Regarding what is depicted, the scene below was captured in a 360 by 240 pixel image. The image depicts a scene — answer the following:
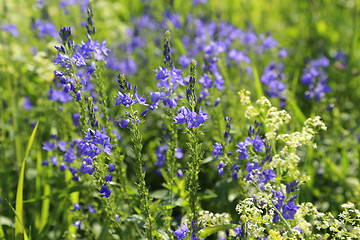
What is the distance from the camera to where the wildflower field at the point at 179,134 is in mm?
2504

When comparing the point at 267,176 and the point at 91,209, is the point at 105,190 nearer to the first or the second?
the point at 91,209

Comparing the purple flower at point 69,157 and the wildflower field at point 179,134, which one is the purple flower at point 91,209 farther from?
the purple flower at point 69,157

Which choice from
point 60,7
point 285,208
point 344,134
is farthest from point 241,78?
point 60,7

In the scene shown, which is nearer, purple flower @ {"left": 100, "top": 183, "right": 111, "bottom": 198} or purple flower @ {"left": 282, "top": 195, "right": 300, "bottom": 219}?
purple flower @ {"left": 100, "top": 183, "right": 111, "bottom": 198}

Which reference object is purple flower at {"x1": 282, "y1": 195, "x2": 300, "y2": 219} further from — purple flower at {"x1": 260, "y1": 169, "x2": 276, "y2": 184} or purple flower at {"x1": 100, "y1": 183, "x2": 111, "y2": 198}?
purple flower at {"x1": 100, "y1": 183, "x2": 111, "y2": 198}

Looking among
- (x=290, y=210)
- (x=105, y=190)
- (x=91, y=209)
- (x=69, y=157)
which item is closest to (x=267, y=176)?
(x=290, y=210)

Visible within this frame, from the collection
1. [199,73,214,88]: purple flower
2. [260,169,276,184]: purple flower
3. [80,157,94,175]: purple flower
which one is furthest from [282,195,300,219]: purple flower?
[199,73,214,88]: purple flower

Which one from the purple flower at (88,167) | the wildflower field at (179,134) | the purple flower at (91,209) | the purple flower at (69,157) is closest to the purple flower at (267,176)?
the wildflower field at (179,134)

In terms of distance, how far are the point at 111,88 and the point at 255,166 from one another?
3290 mm

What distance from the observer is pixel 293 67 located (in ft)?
18.7

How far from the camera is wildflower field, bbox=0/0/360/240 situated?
8.21 feet

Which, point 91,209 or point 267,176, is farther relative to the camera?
point 91,209

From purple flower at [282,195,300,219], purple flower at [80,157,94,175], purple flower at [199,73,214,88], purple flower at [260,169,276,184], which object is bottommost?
purple flower at [282,195,300,219]

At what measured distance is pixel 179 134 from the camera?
15.6 feet
